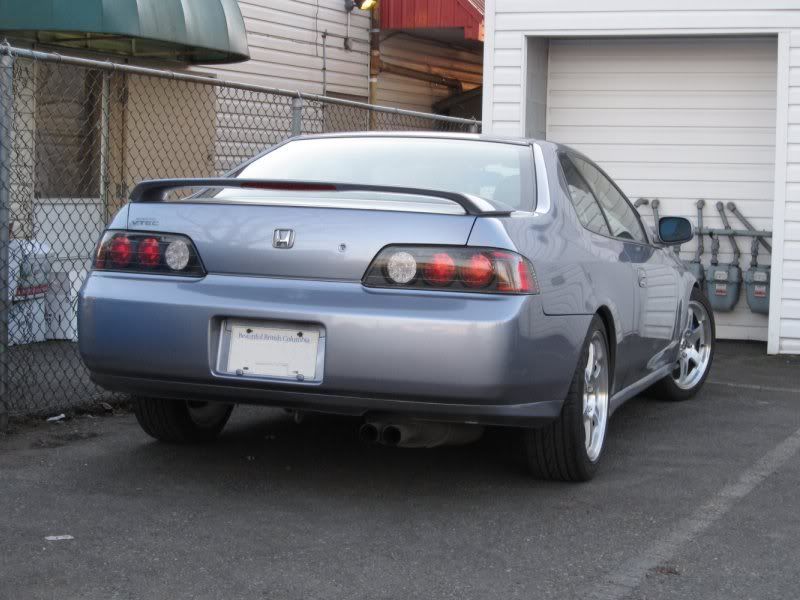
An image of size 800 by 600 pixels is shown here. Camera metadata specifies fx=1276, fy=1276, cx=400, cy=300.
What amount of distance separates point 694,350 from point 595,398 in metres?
2.39

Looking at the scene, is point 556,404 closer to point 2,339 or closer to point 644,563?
point 644,563

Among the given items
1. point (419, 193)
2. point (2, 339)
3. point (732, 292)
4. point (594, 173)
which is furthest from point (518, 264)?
point (732, 292)

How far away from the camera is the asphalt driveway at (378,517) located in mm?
3746

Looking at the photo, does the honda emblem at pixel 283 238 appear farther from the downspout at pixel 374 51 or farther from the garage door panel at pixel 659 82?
the downspout at pixel 374 51

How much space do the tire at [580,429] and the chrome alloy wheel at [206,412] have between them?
4.90 feet

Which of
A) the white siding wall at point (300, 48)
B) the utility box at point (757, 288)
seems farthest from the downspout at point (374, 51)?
the utility box at point (757, 288)

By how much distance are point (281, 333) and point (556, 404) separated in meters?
1.01

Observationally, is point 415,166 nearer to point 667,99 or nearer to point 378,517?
point 378,517

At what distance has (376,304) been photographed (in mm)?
4309

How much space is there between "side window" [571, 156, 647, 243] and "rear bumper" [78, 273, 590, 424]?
1219 mm

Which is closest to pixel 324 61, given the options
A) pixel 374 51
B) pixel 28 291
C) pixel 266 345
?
pixel 374 51

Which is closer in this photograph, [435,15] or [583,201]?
[583,201]

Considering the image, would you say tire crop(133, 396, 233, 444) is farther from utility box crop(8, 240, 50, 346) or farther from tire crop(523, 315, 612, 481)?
utility box crop(8, 240, 50, 346)

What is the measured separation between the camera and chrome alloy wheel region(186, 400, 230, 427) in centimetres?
554
